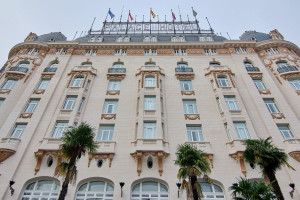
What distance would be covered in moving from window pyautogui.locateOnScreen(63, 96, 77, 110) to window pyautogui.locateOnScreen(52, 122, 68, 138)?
227cm

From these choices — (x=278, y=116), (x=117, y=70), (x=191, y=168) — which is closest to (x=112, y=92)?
(x=117, y=70)

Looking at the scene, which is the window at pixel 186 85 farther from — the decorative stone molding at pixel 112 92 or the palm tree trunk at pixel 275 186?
the palm tree trunk at pixel 275 186

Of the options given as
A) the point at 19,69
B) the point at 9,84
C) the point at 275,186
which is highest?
the point at 19,69

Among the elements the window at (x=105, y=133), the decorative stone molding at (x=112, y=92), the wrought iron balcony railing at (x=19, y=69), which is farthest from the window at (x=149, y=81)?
the wrought iron balcony railing at (x=19, y=69)

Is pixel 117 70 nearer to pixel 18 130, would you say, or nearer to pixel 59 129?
pixel 59 129

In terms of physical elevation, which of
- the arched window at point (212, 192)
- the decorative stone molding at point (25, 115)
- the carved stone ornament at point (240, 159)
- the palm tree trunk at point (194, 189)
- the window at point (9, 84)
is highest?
the window at point (9, 84)

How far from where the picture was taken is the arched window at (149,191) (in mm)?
17453

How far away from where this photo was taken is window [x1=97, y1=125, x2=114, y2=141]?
21375mm

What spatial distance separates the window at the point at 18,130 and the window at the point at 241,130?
23.6 metres

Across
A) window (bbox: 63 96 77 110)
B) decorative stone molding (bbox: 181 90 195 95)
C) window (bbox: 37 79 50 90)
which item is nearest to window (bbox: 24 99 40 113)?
window (bbox: 37 79 50 90)

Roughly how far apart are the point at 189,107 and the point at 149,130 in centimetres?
622

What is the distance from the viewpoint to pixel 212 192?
58.4 feet

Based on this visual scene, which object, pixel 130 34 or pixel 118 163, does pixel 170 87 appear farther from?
pixel 130 34

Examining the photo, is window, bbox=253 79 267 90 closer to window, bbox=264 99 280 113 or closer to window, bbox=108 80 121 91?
window, bbox=264 99 280 113
